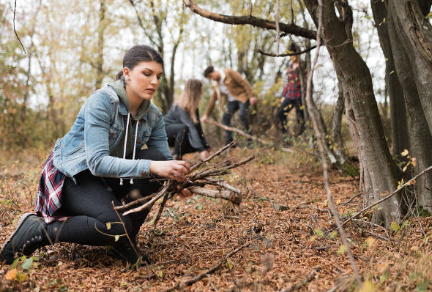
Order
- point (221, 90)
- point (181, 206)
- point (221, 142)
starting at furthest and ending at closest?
point (221, 142) < point (221, 90) < point (181, 206)

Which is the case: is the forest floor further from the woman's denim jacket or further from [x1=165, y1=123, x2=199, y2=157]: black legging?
A: [x1=165, y1=123, x2=199, y2=157]: black legging

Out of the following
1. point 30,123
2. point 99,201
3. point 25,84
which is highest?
point 25,84

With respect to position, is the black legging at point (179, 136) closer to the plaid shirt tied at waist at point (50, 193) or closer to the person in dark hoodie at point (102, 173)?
the person in dark hoodie at point (102, 173)

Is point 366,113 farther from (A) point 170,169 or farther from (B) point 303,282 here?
(A) point 170,169

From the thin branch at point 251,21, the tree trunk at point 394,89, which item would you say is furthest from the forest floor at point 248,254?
the thin branch at point 251,21

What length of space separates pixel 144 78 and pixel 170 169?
2.24 ft

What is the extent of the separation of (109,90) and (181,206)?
5.39 ft

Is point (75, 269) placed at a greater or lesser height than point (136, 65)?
lesser

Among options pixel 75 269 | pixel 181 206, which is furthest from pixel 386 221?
pixel 75 269

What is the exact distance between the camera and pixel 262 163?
18.3ft

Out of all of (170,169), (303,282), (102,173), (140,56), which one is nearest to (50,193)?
(102,173)

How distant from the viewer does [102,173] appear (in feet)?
6.47

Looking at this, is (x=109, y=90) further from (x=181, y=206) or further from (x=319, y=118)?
(x=319, y=118)

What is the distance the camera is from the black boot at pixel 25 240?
2.07 metres
